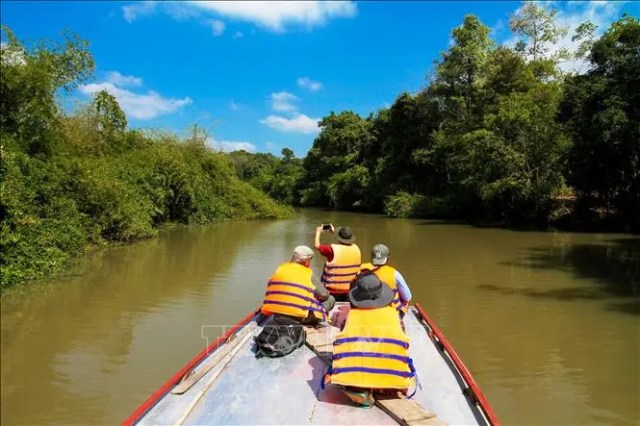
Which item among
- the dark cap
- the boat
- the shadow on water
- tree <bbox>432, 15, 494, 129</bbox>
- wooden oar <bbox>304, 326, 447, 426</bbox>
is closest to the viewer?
wooden oar <bbox>304, 326, 447, 426</bbox>

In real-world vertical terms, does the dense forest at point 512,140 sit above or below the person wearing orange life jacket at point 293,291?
above

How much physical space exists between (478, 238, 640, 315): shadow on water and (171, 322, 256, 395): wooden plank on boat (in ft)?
21.5

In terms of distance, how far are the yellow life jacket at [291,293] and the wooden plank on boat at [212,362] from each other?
557 mm

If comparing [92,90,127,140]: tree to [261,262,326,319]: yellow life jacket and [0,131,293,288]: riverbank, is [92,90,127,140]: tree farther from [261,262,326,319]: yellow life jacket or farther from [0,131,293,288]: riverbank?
[261,262,326,319]: yellow life jacket

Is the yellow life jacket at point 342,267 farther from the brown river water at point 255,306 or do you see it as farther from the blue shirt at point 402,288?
the brown river water at point 255,306

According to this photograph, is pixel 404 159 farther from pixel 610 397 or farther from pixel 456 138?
pixel 610 397

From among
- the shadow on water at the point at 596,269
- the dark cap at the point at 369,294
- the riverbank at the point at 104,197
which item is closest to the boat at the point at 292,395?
the dark cap at the point at 369,294

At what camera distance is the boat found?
375 centimetres

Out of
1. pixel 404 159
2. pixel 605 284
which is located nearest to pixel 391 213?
pixel 404 159

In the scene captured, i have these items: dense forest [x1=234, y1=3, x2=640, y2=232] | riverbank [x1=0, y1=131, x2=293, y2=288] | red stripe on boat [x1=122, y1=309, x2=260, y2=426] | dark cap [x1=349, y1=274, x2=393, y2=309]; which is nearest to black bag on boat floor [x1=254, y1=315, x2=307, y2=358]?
red stripe on boat [x1=122, y1=309, x2=260, y2=426]

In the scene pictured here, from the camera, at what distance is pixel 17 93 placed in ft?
43.0

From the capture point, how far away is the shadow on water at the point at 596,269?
32.7 feet

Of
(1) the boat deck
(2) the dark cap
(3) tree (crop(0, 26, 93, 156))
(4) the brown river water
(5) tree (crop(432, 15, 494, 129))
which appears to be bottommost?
(4) the brown river water

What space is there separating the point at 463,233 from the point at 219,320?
1618cm
